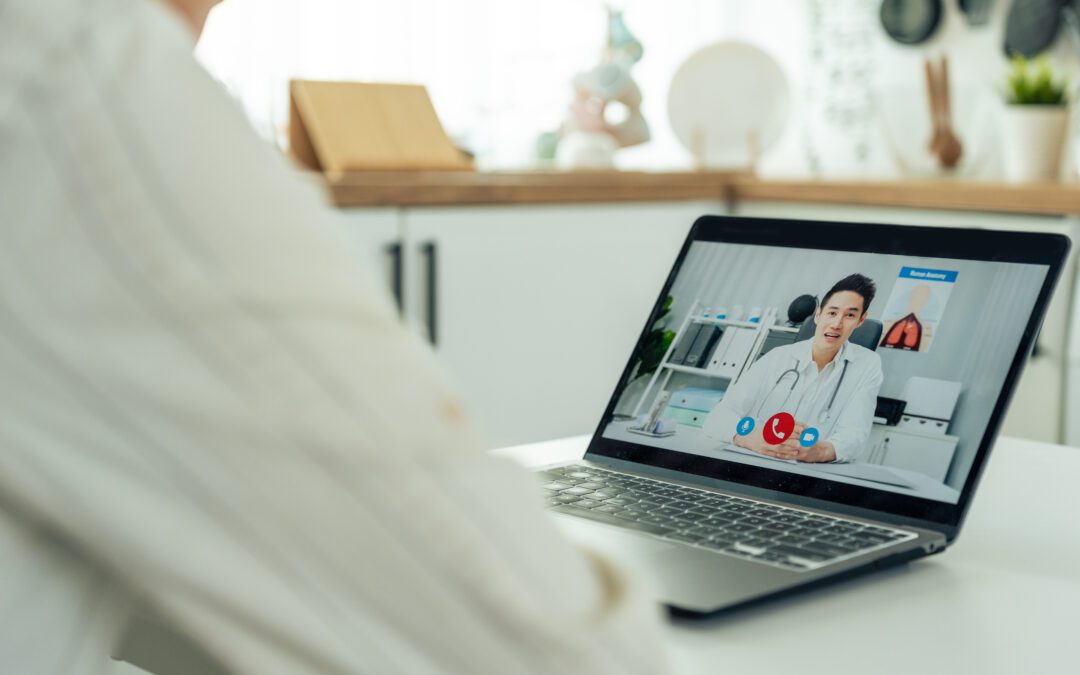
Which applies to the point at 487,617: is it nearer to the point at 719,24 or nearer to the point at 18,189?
the point at 18,189

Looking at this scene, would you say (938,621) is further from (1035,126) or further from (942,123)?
(942,123)

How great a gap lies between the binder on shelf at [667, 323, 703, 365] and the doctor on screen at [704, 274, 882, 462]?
0.06 m

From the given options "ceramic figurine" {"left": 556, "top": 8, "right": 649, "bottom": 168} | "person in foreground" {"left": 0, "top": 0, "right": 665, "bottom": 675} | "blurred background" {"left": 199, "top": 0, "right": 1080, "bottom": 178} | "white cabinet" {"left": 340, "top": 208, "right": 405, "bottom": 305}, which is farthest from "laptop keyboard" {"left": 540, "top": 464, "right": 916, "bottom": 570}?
"blurred background" {"left": 199, "top": 0, "right": 1080, "bottom": 178}

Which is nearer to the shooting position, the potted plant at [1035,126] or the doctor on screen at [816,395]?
the doctor on screen at [816,395]

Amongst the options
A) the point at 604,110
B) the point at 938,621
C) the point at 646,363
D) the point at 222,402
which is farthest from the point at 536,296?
the point at 222,402

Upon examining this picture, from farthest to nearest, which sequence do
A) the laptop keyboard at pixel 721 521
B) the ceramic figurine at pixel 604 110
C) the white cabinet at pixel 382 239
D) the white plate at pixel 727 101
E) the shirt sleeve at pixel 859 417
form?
1. the white plate at pixel 727 101
2. the ceramic figurine at pixel 604 110
3. the white cabinet at pixel 382 239
4. the shirt sleeve at pixel 859 417
5. the laptop keyboard at pixel 721 521

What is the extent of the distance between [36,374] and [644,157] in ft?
12.2

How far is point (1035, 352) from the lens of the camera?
2334 mm

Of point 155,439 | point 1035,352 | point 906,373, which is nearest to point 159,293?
point 155,439

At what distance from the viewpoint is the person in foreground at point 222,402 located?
354 millimetres

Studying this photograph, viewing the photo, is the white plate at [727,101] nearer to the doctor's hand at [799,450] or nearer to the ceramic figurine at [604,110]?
the ceramic figurine at [604,110]

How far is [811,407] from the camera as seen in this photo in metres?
0.82

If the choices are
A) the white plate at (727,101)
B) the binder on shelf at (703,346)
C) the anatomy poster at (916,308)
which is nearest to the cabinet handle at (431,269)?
the white plate at (727,101)

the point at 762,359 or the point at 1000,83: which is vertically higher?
the point at 1000,83
